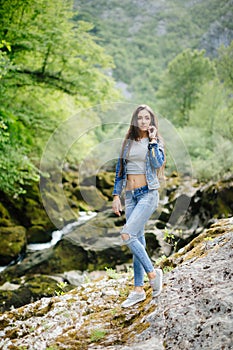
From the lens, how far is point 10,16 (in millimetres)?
11781

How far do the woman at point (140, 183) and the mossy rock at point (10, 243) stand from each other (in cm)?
812

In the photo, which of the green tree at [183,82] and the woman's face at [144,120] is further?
the green tree at [183,82]

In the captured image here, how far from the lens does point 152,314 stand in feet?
11.2

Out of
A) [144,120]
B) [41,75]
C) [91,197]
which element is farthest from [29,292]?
[91,197]

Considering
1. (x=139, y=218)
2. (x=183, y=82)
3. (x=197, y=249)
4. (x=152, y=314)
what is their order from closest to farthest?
(x=152, y=314) → (x=139, y=218) → (x=197, y=249) → (x=183, y=82)

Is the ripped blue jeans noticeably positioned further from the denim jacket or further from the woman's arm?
the woman's arm

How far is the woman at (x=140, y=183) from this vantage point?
12.1ft

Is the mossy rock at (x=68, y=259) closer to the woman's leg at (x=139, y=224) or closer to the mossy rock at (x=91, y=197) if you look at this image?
the mossy rock at (x=91, y=197)

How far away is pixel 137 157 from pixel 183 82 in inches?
1680

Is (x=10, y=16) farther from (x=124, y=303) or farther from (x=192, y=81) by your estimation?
(x=192, y=81)

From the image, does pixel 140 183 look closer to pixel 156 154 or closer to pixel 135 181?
pixel 135 181

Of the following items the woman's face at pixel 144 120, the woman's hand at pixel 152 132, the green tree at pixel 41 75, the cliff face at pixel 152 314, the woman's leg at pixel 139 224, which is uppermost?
the green tree at pixel 41 75

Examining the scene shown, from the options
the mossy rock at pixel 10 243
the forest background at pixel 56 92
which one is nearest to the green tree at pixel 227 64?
the forest background at pixel 56 92

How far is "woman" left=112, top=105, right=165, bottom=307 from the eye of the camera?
370 cm
